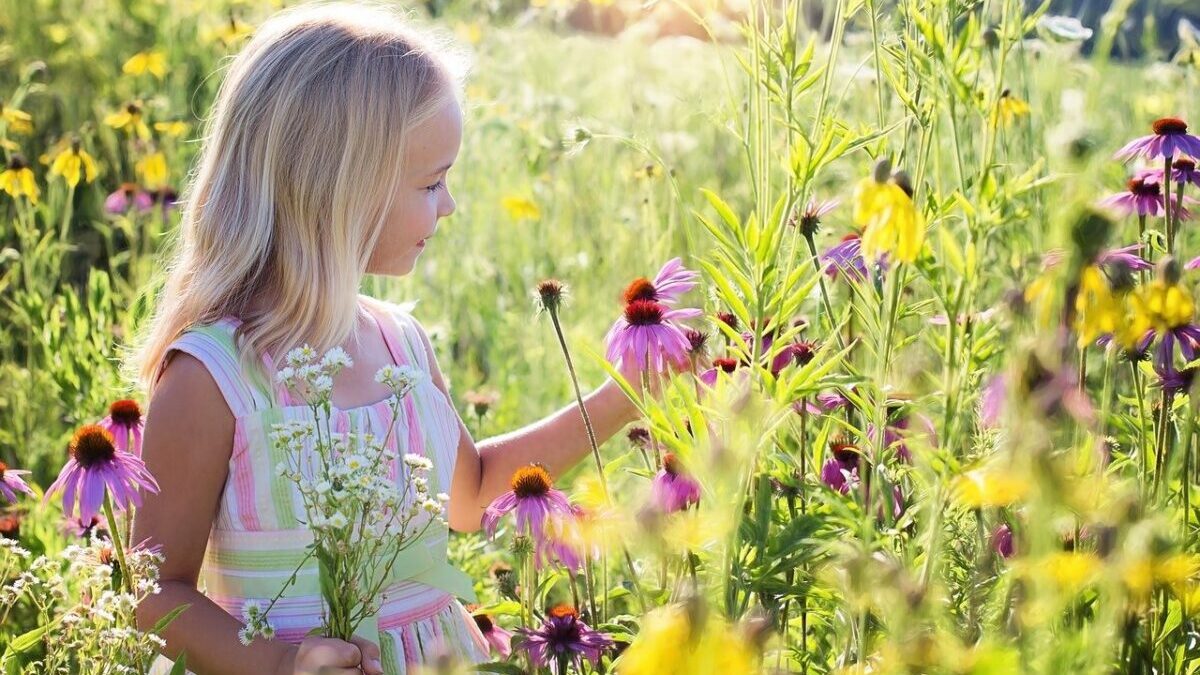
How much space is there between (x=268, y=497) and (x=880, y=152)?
76cm

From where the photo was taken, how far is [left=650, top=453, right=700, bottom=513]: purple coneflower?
1282mm

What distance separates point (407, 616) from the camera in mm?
1574

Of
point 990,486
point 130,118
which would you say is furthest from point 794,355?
point 130,118

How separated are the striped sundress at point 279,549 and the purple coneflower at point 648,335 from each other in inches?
10.9

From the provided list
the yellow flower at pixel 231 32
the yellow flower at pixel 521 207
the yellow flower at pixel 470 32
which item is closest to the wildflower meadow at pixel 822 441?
the yellow flower at pixel 521 207

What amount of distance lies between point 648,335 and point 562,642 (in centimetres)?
32

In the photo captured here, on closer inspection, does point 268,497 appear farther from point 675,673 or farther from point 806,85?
Answer: point 675,673

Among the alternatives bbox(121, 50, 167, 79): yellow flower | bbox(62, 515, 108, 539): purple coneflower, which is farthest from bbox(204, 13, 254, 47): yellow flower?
bbox(62, 515, 108, 539): purple coneflower

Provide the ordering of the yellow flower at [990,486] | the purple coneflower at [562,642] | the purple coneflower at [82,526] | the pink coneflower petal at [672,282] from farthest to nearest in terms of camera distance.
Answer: the purple coneflower at [82,526] < the pink coneflower petal at [672,282] < the purple coneflower at [562,642] < the yellow flower at [990,486]

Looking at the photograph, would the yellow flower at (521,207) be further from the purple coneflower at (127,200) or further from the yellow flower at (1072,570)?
the yellow flower at (1072,570)

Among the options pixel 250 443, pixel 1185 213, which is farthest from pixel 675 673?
pixel 1185 213

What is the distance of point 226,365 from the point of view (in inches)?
58.7

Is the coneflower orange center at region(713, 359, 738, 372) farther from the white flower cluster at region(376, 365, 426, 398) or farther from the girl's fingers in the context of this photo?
the girl's fingers

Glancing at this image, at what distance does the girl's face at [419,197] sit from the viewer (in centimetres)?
161
